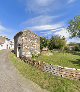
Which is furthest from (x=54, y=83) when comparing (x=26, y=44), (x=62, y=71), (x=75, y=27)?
(x=75, y=27)

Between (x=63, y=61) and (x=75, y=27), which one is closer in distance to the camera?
(x=63, y=61)

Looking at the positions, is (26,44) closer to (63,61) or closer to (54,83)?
(63,61)

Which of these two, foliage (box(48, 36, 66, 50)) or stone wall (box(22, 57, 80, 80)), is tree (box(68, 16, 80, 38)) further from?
stone wall (box(22, 57, 80, 80))

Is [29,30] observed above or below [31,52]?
above

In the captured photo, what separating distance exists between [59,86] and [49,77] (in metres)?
2.87

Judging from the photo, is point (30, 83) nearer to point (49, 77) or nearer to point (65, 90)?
point (49, 77)

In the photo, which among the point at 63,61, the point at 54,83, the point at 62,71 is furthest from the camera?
the point at 63,61

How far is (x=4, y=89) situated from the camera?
45.6 ft

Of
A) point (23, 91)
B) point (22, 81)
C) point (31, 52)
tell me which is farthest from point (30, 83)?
point (31, 52)

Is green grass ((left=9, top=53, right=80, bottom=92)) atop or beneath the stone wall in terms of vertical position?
beneath

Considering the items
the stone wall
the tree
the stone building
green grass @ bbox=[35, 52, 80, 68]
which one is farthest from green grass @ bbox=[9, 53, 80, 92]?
the tree

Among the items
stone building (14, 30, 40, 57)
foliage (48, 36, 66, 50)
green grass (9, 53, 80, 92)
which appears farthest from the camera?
foliage (48, 36, 66, 50)

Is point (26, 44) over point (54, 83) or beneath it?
over

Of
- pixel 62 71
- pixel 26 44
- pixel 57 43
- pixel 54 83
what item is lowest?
pixel 54 83
